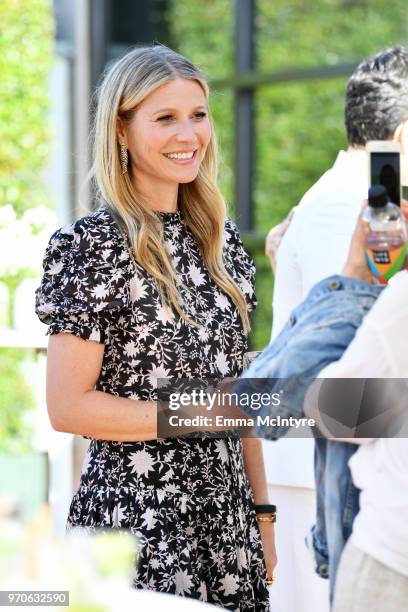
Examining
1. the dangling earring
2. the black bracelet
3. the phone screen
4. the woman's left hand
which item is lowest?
the woman's left hand

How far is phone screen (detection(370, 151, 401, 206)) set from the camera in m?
1.34

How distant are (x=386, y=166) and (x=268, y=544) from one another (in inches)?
33.7

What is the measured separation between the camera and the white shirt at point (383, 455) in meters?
1.22

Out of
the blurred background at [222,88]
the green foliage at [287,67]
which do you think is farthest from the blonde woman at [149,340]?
the green foliage at [287,67]

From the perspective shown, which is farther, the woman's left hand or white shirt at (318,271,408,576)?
the woman's left hand

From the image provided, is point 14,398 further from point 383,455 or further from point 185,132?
point 383,455

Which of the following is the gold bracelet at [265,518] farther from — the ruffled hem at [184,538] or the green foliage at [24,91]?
the green foliage at [24,91]

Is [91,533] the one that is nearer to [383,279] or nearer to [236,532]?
[236,532]

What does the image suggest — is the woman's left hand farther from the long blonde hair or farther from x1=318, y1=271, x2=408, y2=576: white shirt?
x1=318, y1=271, x2=408, y2=576: white shirt

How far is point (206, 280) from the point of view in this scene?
184cm

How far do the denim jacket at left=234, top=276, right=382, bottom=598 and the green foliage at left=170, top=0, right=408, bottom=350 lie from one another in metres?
4.28

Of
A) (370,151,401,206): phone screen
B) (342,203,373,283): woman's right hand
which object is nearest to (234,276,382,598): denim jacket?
(342,203,373,283): woman's right hand

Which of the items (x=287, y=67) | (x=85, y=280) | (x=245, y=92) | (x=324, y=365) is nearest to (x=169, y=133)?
(x=85, y=280)

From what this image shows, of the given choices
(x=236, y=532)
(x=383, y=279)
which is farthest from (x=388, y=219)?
(x=236, y=532)
